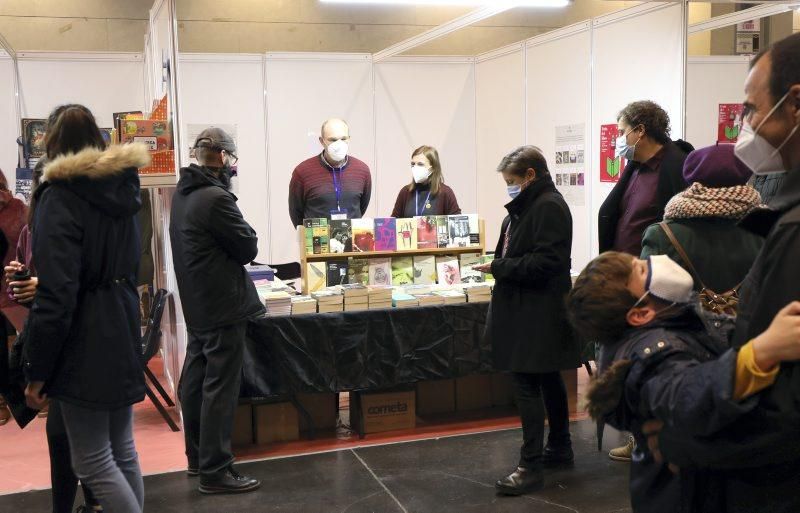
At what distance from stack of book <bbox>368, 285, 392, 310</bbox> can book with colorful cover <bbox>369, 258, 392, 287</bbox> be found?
28 cm

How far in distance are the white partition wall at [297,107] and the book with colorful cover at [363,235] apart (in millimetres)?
2988

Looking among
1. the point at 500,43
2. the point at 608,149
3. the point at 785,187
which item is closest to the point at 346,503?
the point at 785,187

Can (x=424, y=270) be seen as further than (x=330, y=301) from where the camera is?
Yes

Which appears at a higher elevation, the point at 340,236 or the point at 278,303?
the point at 340,236

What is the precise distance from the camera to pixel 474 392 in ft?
16.6

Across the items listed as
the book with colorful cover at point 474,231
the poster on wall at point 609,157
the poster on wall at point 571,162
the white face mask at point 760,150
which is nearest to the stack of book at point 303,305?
the book with colorful cover at point 474,231

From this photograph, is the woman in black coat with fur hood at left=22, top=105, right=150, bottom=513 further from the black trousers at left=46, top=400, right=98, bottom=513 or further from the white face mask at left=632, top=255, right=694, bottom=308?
the white face mask at left=632, top=255, right=694, bottom=308

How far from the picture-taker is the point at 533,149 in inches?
149

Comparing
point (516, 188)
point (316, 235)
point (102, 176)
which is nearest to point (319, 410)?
point (316, 235)

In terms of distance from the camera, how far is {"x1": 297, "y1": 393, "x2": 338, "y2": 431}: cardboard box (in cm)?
471

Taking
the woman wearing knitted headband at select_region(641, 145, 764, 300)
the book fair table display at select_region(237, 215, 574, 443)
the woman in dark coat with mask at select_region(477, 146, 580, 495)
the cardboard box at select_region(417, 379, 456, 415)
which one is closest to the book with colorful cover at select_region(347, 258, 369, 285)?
the book fair table display at select_region(237, 215, 574, 443)

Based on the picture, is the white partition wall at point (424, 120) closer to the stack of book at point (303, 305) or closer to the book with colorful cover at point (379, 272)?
the book with colorful cover at point (379, 272)

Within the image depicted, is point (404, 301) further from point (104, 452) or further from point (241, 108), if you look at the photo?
point (241, 108)

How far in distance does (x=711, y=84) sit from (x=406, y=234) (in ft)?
14.2
